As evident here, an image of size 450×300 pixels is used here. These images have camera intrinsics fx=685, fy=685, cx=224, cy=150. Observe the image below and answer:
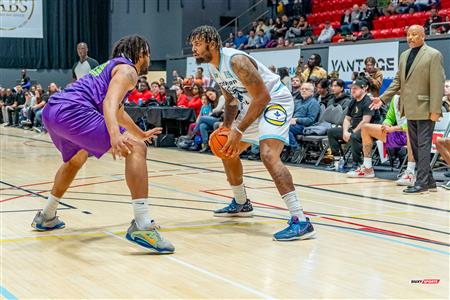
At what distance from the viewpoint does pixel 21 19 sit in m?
26.1

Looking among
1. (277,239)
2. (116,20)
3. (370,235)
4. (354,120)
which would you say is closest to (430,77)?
(354,120)

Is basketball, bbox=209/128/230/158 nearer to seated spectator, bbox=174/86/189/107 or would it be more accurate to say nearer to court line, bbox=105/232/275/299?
court line, bbox=105/232/275/299

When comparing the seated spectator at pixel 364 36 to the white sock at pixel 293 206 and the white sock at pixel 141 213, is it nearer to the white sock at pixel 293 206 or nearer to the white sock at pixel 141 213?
the white sock at pixel 293 206

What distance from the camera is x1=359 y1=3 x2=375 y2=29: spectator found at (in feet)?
54.0

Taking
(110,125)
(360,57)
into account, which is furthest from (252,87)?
(360,57)

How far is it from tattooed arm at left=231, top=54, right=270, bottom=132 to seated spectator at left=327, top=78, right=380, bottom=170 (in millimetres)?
4499

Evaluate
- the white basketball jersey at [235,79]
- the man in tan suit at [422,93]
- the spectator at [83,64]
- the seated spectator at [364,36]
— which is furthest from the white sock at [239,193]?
the seated spectator at [364,36]

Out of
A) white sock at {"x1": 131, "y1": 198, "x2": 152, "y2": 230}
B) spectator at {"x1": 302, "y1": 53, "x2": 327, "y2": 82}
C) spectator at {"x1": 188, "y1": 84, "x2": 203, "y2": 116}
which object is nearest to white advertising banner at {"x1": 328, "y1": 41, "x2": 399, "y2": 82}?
spectator at {"x1": 302, "y1": 53, "x2": 327, "y2": 82}

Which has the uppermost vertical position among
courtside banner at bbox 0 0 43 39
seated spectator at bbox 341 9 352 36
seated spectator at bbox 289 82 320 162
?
courtside banner at bbox 0 0 43 39

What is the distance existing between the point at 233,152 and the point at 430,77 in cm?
331

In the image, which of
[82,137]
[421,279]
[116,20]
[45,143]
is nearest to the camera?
[421,279]

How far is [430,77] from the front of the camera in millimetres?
7375

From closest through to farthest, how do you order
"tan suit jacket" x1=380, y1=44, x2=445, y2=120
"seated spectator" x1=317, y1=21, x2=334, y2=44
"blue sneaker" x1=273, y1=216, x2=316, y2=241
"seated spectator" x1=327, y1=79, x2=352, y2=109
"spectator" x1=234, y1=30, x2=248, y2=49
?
"blue sneaker" x1=273, y1=216, x2=316, y2=241, "tan suit jacket" x1=380, y1=44, x2=445, y2=120, "seated spectator" x1=327, y1=79, x2=352, y2=109, "seated spectator" x1=317, y1=21, x2=334, y2=44, "spectator" x1=234, y1=30, x2=248, y2=49

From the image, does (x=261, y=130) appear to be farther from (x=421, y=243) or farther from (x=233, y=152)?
(x=421, y=243)
